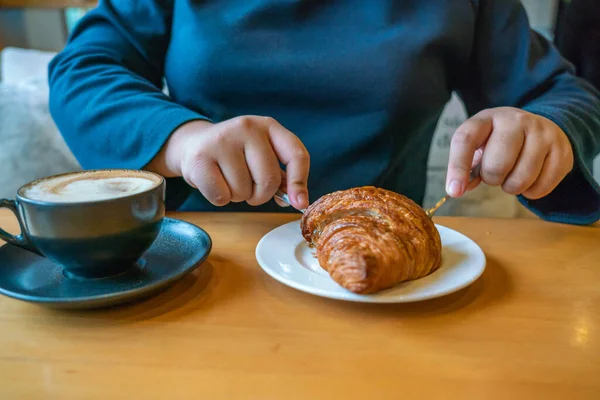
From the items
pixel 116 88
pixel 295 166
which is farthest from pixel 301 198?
pixel 116 88

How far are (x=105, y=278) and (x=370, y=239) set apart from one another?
280mm

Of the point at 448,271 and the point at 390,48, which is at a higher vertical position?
the point at 390,48

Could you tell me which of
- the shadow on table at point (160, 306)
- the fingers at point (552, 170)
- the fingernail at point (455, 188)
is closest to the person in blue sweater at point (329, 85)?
the fingers at point (552, 170)

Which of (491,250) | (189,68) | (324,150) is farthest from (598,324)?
(189,68)

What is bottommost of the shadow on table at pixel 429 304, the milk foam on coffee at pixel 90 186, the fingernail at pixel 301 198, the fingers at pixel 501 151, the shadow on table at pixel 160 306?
the shadow on table at pixel 429 304

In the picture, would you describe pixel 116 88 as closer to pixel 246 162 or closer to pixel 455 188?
pixel 246 162

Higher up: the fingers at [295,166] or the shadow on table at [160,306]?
the fingers at [295,166]

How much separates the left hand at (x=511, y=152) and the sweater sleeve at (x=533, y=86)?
0.30 feet

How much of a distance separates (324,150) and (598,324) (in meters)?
0.56

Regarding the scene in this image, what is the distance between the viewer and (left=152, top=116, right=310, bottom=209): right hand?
617mm

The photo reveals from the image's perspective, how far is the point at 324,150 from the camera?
922 millimetres

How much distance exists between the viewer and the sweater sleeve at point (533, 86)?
764 mm

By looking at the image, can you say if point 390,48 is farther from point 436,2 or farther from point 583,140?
point 583,140

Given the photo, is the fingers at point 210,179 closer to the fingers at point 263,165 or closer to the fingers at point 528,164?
the fingers at point 263,165
